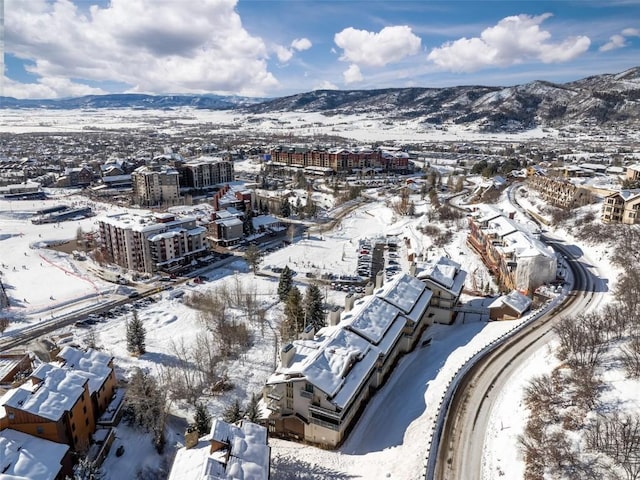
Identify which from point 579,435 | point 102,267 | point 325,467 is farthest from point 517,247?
point 102,267

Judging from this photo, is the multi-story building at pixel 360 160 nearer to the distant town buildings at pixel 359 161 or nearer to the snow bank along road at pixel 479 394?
the distant town buildings at pixel 359 161

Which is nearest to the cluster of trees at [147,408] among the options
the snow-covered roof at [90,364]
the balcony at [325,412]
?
the snow-covered roof at [90,364]

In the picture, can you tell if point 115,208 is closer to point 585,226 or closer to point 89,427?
point 89,427

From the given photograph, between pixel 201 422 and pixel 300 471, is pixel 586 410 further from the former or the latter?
pixel 201 422

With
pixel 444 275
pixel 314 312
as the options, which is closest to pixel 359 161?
pixel 444 275

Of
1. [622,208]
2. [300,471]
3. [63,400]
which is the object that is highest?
[622,208]
